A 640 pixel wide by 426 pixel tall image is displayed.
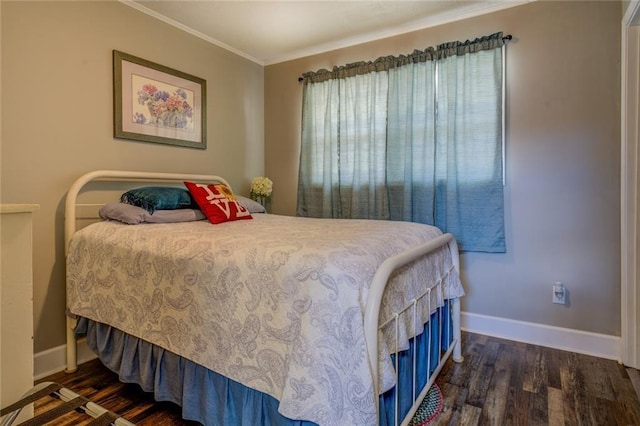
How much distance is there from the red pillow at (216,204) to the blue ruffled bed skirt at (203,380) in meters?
0.81

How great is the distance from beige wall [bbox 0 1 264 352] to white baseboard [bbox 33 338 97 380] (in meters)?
0.04

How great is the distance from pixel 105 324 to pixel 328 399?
141 centimetres

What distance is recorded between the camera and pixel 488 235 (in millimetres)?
2490

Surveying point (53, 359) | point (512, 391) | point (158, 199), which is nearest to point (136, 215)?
point (158, 199)

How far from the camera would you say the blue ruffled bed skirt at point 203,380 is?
1.25 meters

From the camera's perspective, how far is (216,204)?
2.22 m

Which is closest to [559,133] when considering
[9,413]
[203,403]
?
[203,403]

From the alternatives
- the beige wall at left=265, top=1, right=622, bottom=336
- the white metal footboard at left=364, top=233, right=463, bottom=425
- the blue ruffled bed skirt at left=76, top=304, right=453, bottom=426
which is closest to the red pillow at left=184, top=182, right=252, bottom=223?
the blue ruffled bed skirt at left=76, top=304, right=453, bottom=426

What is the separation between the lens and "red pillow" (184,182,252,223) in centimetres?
217

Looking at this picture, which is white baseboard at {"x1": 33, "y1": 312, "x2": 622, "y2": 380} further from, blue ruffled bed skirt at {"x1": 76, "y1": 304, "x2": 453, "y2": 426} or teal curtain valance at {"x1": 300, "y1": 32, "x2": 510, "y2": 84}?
teal curtain valance at {"x1": 300, "y1": 32, "x2": 510, "y2": 84}

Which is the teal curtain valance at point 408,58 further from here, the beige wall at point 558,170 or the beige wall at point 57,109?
the beige wall at point 57,109

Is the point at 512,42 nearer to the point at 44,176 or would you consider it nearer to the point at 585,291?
the point at 585,291

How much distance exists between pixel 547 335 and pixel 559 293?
31 centimetres

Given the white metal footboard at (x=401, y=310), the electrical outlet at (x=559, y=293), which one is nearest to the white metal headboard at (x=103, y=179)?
the white metal footboard at (x=401, y=310)
